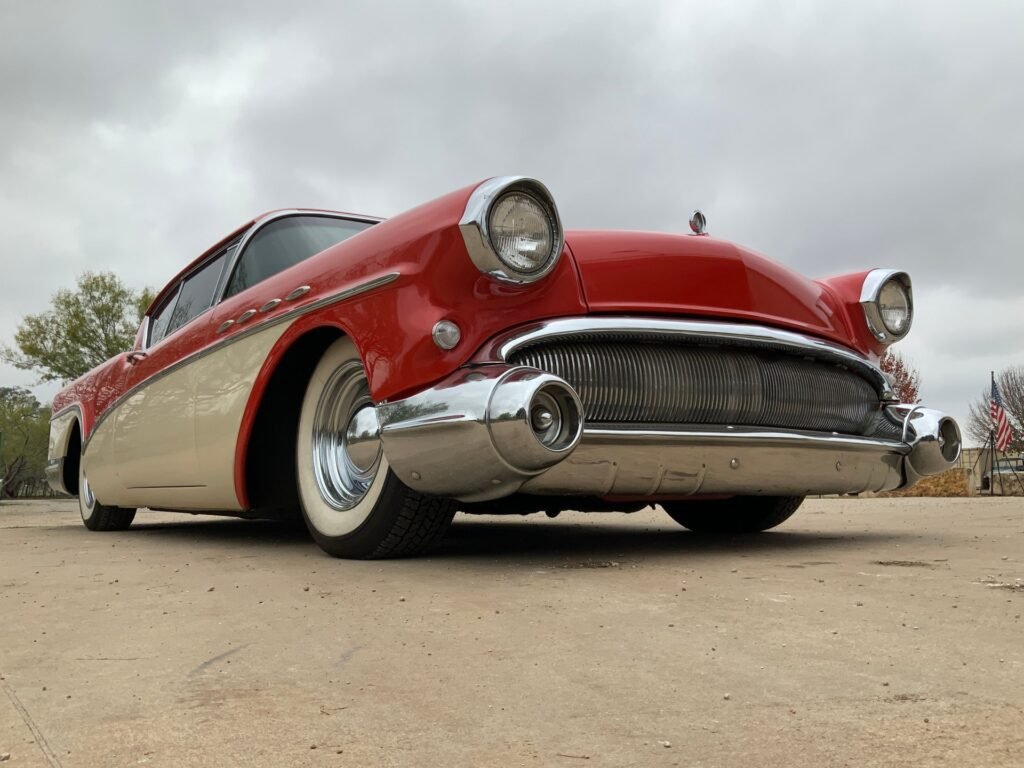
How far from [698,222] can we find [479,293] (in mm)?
1409

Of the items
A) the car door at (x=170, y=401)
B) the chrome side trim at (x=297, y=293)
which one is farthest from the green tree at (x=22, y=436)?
the chrome side trim at (x=297, y=293)

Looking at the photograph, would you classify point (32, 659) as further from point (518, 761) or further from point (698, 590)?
point (698, 590)

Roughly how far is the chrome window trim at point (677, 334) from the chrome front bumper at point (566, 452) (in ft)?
0.47

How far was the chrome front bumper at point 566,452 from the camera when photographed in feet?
8.50

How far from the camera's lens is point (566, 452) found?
261 cm

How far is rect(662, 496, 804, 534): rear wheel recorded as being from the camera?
428 centimetres

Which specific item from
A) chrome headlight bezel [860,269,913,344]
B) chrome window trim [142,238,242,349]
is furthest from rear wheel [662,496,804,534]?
chrome window trim [142,238,242,349]

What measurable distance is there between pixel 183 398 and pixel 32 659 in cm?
255

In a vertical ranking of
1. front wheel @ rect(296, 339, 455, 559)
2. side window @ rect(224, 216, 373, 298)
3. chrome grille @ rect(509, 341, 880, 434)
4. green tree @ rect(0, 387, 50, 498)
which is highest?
side window @ rect(224, 216, 373, 298)

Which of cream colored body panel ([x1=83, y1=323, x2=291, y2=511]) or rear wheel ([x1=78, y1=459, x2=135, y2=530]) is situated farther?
rear wheel ([x1=78, y1=459, x2=135, y2=530])

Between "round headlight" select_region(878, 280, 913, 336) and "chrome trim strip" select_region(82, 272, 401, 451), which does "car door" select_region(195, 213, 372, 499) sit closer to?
"chrome trim strip" select_region(82, 272, 401, 451)

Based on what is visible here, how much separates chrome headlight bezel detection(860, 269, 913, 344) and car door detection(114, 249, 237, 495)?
2792mm

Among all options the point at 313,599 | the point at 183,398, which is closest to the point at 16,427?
the point at 183,398

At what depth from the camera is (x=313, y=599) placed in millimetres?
2430
